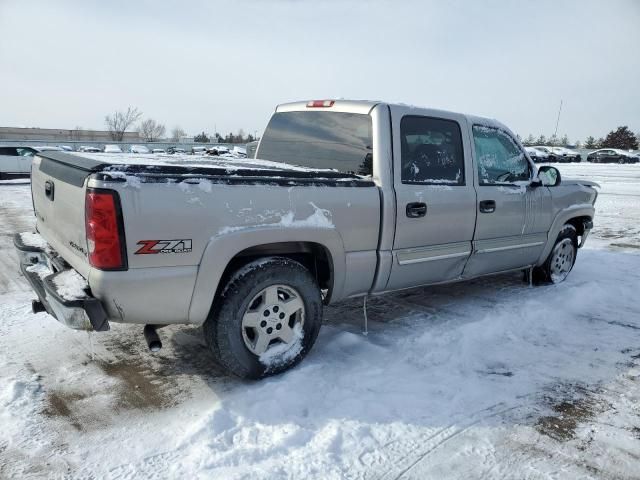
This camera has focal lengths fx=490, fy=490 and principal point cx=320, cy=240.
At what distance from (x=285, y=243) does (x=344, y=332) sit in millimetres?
1169

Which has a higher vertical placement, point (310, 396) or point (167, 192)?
point (167, 192)

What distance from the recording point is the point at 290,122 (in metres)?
4.73

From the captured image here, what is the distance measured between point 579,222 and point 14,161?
20.3 meters

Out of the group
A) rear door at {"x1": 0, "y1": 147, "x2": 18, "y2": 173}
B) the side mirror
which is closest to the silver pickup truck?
the side mirror

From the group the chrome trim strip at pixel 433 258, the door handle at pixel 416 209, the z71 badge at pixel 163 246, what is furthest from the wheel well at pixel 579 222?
the z71 badge at pixel 163 246

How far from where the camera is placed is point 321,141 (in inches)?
169

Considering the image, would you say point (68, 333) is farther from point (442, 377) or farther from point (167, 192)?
point (442, 377)

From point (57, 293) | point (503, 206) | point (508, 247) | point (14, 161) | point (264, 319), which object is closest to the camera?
point (57, 293)

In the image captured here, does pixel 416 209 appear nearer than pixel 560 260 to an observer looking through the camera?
Yes

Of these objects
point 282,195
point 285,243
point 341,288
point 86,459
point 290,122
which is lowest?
point 86,459

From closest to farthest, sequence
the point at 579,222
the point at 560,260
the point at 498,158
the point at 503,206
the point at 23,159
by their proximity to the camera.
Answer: the point at 503,206, the point at 498,158, the point at 560,260, the point at 579,222, the point at 23,159

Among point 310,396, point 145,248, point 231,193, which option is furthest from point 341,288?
point 145,248

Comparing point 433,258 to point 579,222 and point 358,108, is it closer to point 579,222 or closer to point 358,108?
point 358,108

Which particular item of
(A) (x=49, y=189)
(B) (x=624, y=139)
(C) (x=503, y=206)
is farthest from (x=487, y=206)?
(B) (x=624, y=139)
